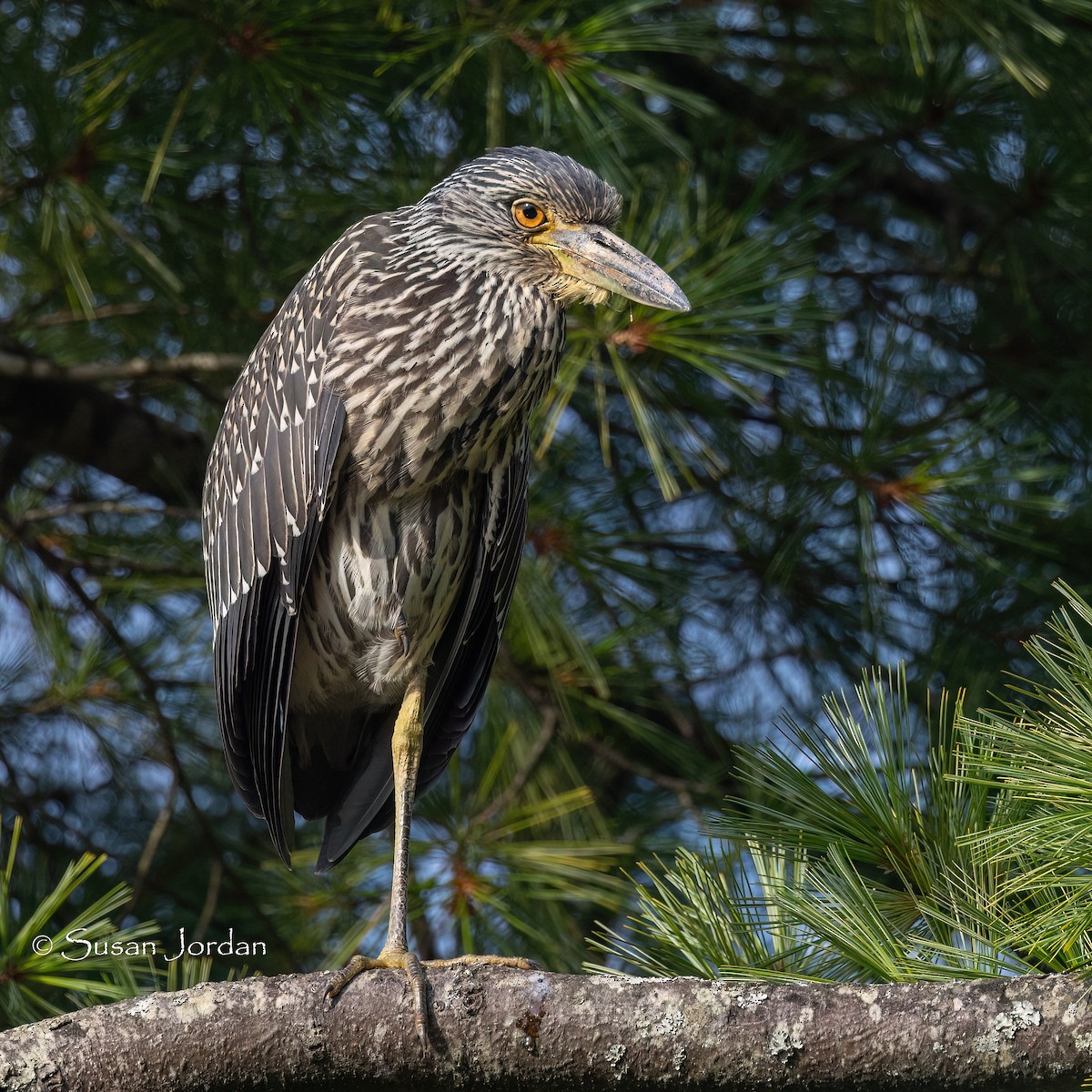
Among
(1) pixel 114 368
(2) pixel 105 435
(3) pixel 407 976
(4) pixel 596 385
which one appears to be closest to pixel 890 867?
(3) pixel 407 976

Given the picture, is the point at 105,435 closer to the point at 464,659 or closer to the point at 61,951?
the point at 464,659

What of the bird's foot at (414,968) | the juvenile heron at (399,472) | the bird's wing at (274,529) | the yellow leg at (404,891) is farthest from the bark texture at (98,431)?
the bird's foot at (414,968)

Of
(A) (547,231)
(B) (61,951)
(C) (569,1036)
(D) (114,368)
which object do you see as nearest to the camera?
(C) (569,1036)

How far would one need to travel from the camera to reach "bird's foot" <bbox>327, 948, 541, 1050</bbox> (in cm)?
200

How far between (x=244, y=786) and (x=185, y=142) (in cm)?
197

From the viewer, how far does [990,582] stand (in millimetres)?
3855

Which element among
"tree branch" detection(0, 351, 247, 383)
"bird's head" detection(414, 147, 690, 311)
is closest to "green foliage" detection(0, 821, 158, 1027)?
"bird's head" detection(414, 147, 690, 311)

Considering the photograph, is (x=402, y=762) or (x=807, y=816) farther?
(x=402, y=762)

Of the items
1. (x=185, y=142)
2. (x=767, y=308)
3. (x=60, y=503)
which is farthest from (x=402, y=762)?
(x=60, y=503)

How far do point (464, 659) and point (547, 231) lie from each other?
0.98 metres

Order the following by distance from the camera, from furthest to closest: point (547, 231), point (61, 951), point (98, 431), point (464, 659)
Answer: point (98, 431), point (464, 659), point (547, 231), point (61, 951)

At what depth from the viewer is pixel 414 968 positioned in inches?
86.7

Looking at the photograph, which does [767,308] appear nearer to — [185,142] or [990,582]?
[990,582]

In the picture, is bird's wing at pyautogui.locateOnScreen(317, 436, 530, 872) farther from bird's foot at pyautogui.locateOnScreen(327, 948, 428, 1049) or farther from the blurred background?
bird's foot at pyautogui.locateOnScreen(327, 948, 428, 1049)
